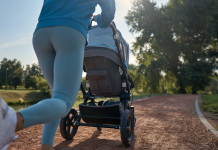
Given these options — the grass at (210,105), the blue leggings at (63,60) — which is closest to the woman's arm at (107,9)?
the blue leggings at (63,60)

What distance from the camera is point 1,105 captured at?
84cm

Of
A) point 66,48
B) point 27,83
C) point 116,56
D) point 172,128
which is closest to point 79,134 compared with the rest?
point 116,56

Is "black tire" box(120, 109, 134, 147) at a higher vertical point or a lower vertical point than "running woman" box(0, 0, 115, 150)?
lower

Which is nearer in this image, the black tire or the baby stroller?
the black tire

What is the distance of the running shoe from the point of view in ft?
2.80

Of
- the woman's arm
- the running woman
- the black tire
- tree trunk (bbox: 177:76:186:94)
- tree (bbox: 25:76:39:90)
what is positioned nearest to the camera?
the running woman

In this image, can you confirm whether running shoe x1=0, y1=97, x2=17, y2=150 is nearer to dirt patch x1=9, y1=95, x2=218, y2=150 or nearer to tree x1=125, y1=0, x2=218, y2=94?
dirt patch x1=9, y1=95, x2=218, y2=150


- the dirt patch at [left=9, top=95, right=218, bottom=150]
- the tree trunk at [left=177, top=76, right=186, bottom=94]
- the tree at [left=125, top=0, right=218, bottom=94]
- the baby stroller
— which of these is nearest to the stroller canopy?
the baby stroller

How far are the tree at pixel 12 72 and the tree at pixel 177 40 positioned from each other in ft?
166

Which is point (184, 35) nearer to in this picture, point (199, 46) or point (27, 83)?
point (199, 46)

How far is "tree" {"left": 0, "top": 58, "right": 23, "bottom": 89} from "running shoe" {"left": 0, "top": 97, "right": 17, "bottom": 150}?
2668 inches

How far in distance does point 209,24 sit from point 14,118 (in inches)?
953

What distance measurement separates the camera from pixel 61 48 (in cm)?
133

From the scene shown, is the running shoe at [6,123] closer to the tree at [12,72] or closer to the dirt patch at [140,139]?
the dirt patch at [140,139]
